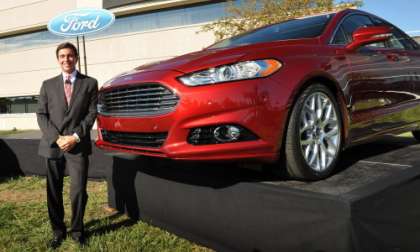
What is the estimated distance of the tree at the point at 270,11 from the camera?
1319 centimetres

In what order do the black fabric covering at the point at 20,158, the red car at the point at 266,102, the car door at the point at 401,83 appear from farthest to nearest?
the black fabric covering at the point at 20,158 < the car door at the point at 401,83 < the red car at the point at 266,102

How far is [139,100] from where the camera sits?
114 inches

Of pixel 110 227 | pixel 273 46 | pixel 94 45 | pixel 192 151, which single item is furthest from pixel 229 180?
pixel 94 45

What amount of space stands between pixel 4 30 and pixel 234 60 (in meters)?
28.8

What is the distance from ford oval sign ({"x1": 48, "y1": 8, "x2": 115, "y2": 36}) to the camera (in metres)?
14.3

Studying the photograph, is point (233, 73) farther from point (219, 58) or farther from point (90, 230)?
point (90, 230)

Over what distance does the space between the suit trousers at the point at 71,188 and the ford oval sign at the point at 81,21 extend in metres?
11.6

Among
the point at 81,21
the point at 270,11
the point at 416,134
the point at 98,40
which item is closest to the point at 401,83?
the point at 416,134

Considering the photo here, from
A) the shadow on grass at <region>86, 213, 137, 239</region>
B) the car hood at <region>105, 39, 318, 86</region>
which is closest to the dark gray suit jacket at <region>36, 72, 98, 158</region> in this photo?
the car hood at <region>105, 39, 318, 86</region>

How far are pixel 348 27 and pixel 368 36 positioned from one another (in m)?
0.36

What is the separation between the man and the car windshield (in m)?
1.38

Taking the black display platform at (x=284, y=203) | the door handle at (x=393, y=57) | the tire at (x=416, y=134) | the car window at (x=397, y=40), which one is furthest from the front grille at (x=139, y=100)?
the tire at (x=416, y=134)

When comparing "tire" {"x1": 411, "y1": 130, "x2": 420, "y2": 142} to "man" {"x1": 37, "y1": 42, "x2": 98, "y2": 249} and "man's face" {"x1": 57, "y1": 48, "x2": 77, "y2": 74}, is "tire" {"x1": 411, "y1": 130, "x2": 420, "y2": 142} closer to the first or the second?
"man" {"x1": 37, "y1": 42, "x2": 98, "y2": 249}

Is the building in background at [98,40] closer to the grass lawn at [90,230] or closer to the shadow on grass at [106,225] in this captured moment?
the grass lawn at [90,230]
